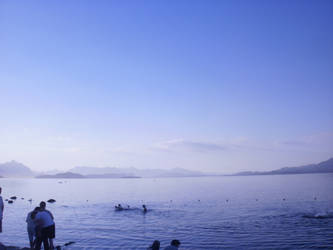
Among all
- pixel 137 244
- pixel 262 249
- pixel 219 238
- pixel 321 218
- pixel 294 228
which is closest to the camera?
pixel 262 249

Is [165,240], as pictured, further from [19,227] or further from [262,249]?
[19,227]

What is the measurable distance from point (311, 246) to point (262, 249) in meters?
5.23

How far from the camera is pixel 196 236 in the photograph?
3266 centimetres

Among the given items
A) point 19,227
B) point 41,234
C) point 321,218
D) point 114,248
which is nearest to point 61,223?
point 19,227

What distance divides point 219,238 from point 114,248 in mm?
11938

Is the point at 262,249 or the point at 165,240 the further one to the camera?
the point at 165,240

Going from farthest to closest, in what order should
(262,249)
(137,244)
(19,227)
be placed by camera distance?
(19,227) → (137,244) → (262,249)

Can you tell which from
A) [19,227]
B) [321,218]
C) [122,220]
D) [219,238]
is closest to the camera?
[219,238]

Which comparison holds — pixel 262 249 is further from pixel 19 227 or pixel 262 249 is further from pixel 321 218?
pixel 19 227

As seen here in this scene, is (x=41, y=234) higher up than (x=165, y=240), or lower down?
higher up

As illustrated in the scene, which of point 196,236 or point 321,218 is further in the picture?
point 321,218

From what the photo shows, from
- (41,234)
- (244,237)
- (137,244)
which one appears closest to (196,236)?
(244,237)

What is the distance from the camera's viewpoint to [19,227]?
130 feet

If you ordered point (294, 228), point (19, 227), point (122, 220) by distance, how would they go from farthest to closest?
point (122, 220) < point (19, 227) < point (294, 228)
